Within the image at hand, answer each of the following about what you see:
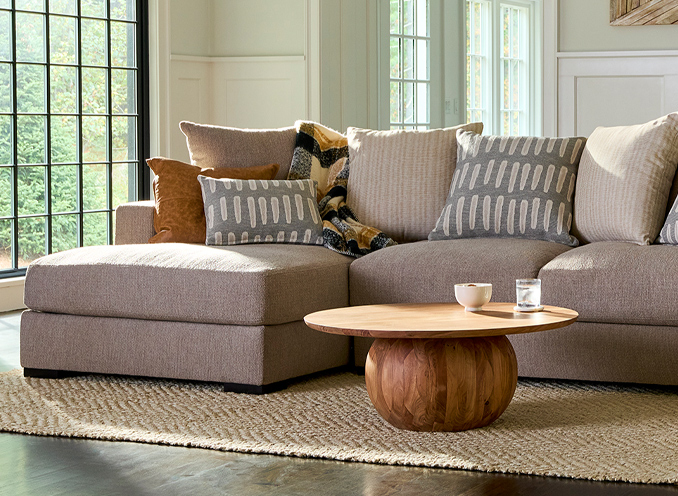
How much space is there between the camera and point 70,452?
2.53 metres

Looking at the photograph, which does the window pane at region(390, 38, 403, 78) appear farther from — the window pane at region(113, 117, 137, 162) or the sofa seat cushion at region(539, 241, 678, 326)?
the sofa seat cushion at region(539, 241, 678, 326)

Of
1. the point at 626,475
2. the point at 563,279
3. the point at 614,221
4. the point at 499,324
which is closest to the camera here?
the point at 626,475

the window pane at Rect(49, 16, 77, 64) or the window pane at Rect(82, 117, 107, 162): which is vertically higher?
the window pane at Rect(49, 16, 77, 64)

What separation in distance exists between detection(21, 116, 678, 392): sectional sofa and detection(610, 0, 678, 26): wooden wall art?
2500 millimetres

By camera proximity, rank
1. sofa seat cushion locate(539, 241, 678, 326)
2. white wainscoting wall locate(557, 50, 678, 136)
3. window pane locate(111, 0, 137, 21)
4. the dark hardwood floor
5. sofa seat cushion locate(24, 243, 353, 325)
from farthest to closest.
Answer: white wainscoting wall locate(557, 50, 678, 136)
window pane locate(111, 0, 137, 21)
sofa seat cushion locate(24, 243, 353, 325)
sofa seat cushion locate(539, 241, 678, 326)
the dark hardwood floor

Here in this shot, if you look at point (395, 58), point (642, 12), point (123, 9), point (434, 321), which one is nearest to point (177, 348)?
point (434, 321)

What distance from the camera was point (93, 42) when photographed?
226 inches

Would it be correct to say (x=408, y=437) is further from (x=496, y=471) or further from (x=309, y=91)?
(x=309, y=91)

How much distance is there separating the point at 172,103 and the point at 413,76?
6.40ft

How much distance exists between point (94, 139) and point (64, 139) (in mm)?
227

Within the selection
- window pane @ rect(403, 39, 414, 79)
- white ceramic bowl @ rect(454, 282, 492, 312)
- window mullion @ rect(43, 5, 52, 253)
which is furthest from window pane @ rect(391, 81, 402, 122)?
white ceramic bowl @ rect(454, 282, 492, 312)

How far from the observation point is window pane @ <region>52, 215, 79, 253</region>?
5.52 metres

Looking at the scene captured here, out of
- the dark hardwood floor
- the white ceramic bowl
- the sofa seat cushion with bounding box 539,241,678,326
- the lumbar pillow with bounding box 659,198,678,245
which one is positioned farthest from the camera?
the lumbar pillow with bounding box 659,198,678,245

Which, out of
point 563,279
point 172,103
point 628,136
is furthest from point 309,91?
point 563,279
